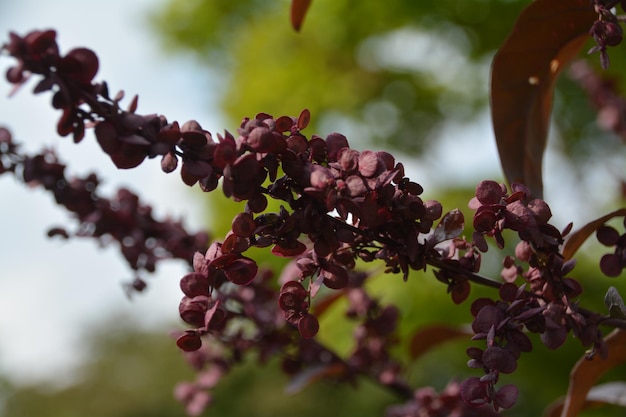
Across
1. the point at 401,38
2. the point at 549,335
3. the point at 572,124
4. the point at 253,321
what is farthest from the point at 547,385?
the point at 549,335

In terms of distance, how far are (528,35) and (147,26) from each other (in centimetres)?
642

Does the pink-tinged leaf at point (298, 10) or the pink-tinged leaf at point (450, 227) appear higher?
the pink-tinged leaf at point (298, 10)

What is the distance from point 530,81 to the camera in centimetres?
64

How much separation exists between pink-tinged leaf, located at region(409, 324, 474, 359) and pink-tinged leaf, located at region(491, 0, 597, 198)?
26 cm

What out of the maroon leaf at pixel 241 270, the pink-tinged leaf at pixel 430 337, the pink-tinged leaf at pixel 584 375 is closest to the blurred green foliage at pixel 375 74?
the pink-tinged leaf at pixel 430 337

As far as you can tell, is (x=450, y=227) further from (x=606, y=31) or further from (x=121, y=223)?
(x=121, y=223)

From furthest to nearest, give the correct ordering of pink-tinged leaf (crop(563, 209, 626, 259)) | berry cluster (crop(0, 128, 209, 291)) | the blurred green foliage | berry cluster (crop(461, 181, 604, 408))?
1. the blurred green foliage
2. berry cluster (crop(0, 128, 209, 291))
3. pink-tinged leaf (crop(563, 209, 626, 259))
4. berry cluster (crop(461, 181, 604, 408))

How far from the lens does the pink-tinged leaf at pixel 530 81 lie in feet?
1.97

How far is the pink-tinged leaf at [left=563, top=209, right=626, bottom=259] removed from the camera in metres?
0.50

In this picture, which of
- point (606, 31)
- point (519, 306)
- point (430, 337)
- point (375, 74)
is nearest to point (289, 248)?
point (519, 306)

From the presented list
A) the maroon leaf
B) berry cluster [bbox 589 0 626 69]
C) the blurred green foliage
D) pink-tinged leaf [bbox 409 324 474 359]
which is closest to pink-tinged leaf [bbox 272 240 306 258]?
the maroon leaf

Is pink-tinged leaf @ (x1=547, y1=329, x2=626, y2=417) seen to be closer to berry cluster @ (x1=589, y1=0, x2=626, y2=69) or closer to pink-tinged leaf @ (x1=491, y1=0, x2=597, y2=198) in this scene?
pink-tinged leaf @ (x1=491, y1=0, x2=597, y2=198)

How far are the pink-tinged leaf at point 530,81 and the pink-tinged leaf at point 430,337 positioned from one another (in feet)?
0.86

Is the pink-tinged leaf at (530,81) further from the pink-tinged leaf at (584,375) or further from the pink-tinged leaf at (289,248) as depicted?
the pink-tinged leaf at (289,248)
